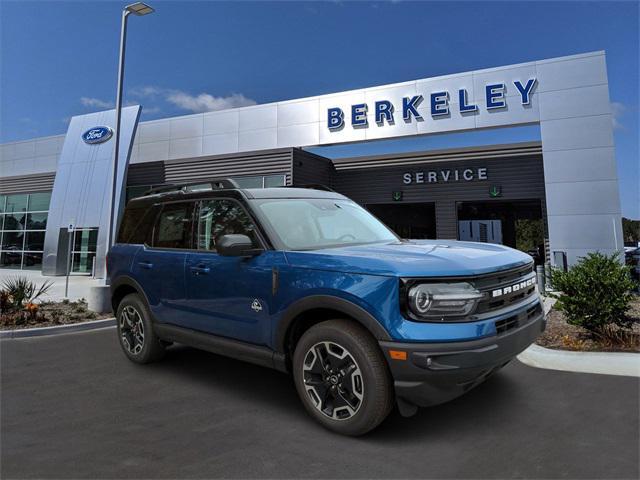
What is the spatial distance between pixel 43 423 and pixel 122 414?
60cm

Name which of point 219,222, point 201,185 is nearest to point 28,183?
point 201,185

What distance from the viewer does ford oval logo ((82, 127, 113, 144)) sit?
19375mm

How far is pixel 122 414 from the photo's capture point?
136 inches

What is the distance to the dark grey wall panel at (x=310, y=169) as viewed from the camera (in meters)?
15.7

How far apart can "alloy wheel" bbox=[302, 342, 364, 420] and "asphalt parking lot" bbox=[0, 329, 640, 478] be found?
204 millimetres

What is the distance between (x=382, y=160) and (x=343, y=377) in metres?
15.2

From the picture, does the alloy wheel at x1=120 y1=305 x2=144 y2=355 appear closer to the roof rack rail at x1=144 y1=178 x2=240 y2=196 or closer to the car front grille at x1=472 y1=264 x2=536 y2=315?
the roof rack rail at x1=144 y1=178 x2=240 y2=196

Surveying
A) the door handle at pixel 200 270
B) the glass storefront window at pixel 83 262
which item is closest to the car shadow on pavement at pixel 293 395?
the door handle at pixel 200 270

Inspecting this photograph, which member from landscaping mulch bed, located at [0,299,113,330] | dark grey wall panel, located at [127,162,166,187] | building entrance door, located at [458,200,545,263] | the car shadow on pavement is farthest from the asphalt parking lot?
building entrance door, located at [458,200,545,263]

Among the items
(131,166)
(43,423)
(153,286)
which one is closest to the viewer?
(43,423)

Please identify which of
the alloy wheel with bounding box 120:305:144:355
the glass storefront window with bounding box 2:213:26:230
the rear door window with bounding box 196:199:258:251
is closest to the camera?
the rear door window with bounding box 196:199:258:251

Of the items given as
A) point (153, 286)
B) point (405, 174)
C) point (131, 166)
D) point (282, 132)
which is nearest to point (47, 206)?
point (131, 166)

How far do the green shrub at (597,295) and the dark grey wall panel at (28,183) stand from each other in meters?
24.2

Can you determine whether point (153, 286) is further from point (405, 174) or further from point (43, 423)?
point (405, 174)
